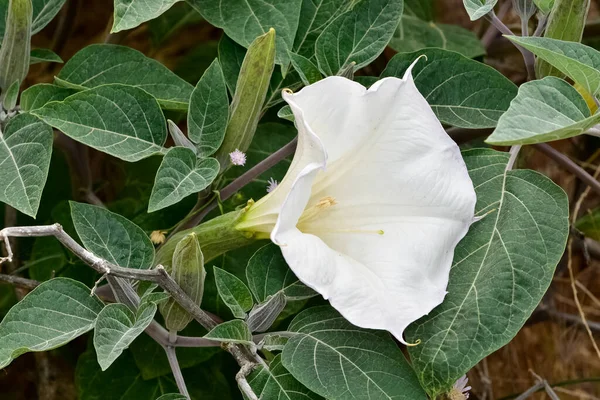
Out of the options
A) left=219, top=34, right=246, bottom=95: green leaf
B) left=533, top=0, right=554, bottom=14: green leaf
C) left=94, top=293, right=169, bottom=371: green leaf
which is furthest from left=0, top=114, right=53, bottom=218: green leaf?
left=533, top=0, right=554, bottom=14: green leaf

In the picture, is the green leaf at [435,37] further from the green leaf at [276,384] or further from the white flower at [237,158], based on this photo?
the green leaf at [276,384]

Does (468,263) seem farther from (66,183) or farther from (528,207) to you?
(66,183)

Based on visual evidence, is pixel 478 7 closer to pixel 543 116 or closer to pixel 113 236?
pixel 543 116

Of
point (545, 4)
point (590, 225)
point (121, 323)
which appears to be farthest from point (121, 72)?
point (590, 225)

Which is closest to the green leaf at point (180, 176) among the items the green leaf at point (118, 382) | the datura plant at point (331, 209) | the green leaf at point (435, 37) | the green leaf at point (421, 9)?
the datura plant at point (331, 209)

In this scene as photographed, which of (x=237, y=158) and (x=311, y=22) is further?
(x=311, y=22)

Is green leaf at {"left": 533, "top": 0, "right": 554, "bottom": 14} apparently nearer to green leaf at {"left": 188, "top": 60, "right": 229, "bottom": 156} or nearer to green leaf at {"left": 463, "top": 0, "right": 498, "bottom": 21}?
green leaf at {"left": 463, "top": 0, "right": 498, "bottom": 21}

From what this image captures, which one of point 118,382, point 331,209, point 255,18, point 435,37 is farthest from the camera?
point 435,37
